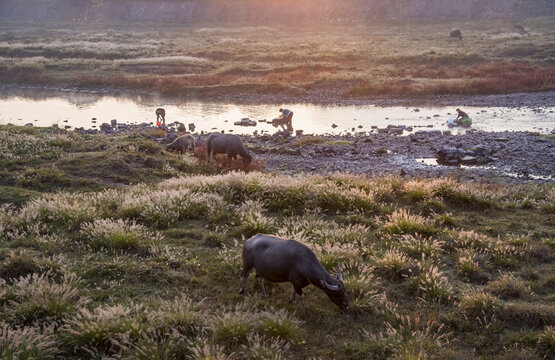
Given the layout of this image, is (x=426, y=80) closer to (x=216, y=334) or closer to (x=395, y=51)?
(x=395, y=51)

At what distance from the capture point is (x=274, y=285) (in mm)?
8898

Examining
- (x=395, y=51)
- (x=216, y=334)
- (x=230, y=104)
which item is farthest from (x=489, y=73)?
(x=216, y=334)

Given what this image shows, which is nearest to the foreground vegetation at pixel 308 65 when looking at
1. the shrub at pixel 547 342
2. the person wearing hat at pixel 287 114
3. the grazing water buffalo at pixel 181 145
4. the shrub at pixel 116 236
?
the person wearing hat at pixel 287 114

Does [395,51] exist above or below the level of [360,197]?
above

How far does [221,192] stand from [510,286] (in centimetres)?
818

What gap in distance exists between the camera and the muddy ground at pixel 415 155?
2067cm

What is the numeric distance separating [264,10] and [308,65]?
255 feet

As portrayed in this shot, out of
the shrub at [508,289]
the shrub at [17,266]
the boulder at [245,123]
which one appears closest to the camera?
the shrub at [508,289]

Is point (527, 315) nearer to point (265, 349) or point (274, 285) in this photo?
point (274, 285)

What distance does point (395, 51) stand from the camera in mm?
66938

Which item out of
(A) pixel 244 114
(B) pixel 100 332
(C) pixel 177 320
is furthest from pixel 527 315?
(A) pixel 244 114

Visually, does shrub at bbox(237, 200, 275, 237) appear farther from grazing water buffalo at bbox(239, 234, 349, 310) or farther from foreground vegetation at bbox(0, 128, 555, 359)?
grazing water buffalo at bbox(239, 234, 349, 310)

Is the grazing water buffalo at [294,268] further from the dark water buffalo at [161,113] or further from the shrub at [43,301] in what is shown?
the dark water buffalo at [161,113]

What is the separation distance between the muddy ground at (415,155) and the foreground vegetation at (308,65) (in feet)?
60.6
